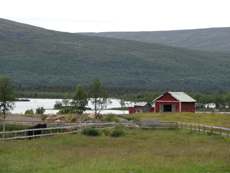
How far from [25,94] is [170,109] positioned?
93006 millimetres

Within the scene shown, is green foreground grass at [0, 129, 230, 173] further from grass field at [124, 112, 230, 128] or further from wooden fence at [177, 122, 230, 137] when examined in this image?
grass field at [124, 112, 230, 128]

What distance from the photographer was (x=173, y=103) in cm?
7631

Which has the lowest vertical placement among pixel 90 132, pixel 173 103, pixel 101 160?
pixel 101 160

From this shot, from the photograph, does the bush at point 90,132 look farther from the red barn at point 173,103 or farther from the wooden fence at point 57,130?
the red barn at point 173,103

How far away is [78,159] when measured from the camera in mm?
21078

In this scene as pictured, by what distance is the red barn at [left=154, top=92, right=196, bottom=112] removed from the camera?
76125 millimetres

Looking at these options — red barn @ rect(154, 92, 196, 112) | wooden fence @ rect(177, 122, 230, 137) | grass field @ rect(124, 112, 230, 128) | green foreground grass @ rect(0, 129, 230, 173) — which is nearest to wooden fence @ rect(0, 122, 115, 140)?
green foreground grass @ rect(0, 129, 230, 173)

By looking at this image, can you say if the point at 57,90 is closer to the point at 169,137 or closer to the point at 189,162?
the point at 169,137

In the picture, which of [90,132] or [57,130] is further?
[57,130]

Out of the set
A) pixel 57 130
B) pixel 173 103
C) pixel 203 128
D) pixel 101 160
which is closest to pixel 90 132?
pixel 57 130

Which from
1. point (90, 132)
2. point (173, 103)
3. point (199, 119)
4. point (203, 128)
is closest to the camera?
point (90, 132)

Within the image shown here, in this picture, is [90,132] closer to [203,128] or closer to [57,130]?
[57,130]

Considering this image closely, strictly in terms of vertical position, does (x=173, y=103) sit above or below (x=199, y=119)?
above

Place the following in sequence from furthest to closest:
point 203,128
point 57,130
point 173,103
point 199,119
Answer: point 173,103, point 199,119, point 203,128, point 57,130
